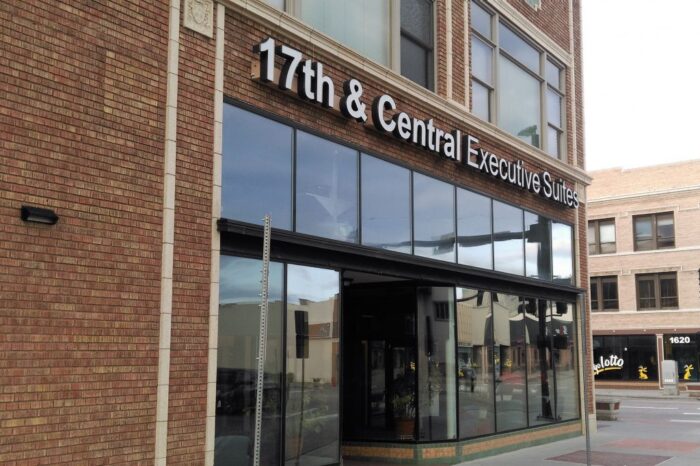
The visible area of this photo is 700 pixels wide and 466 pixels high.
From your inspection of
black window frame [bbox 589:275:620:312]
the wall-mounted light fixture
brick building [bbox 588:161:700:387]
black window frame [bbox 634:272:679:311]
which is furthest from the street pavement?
black window frame [bbox 589:275:620:312]

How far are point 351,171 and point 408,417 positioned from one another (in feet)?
16.1

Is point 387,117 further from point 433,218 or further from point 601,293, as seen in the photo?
point 601,293

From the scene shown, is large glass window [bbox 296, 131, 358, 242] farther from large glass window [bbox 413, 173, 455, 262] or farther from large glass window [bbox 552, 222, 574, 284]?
large glass window [bbox 552, 222, 574, 284]

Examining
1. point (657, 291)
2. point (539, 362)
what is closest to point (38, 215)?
point (539, 362)

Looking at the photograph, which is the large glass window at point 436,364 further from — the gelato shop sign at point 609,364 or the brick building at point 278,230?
the gelato shop sign at point 609,364

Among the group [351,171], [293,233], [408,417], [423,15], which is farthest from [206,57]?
[408,417]

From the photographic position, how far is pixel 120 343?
336 inches

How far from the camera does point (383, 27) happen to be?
13812mm

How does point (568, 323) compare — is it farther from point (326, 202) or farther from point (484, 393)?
point (326, 202)

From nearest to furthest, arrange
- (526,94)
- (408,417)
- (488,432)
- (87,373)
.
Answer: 1. (87,373)
2. (408,417)
3. (488,432)
4. (526,94)

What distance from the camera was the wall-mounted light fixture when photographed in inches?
305

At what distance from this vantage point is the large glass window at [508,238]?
1679cm

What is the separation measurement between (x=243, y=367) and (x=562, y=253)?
38.9 ft

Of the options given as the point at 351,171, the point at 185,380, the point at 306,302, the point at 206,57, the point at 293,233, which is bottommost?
the point at 185,380
